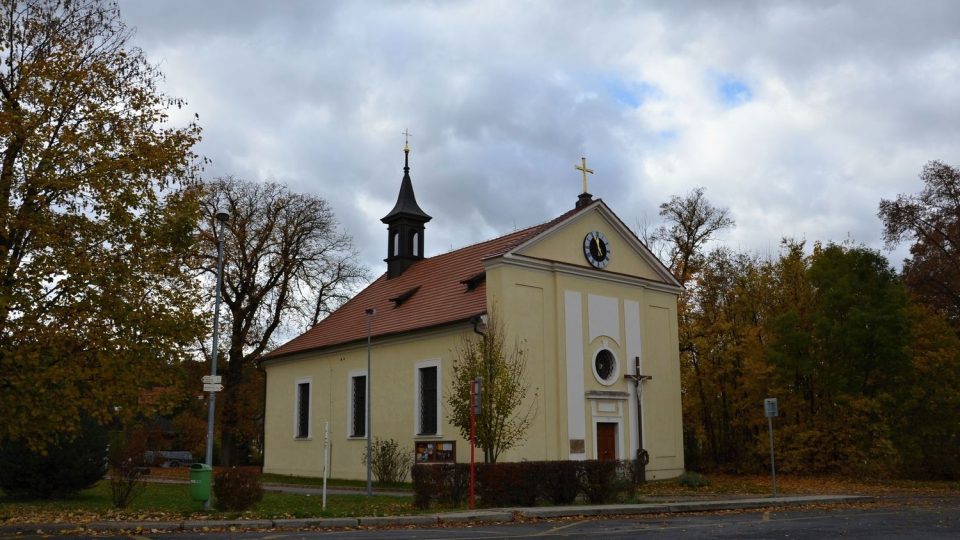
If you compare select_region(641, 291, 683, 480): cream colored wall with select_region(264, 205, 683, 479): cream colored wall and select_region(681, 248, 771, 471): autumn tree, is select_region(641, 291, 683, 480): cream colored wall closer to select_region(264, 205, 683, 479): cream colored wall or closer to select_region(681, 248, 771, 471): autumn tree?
select_region(264, 205, 683, 479): cream colored wall

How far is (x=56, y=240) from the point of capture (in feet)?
51.2

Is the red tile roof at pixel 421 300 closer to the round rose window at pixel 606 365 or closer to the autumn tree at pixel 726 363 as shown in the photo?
the round rose window at pixel 606 365

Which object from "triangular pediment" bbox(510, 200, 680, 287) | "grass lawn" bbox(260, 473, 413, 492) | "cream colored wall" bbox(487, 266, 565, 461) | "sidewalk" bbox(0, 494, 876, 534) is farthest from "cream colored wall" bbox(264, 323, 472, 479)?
"sidewalk" bbox(0, 494, 876, 534)

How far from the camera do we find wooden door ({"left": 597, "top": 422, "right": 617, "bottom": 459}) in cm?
2638

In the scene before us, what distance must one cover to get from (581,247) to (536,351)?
4.29 metres

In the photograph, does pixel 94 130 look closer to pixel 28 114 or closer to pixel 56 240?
pixel 28 114

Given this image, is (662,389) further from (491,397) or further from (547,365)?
(491,397)

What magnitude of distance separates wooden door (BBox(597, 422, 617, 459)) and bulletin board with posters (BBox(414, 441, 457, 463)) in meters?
4.76

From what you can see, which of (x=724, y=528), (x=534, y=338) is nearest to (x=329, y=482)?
(x=534, y=338)

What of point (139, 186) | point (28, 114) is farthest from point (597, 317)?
point (28, 114)

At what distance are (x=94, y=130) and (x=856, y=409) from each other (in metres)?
24.5

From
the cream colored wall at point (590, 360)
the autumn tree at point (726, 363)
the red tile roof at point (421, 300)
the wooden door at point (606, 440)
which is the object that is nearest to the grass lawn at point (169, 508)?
the cream colored wall at point (590, 360)

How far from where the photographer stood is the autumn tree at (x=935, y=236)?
34.1 m

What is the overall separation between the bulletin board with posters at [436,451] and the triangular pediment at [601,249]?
6.23 metres
